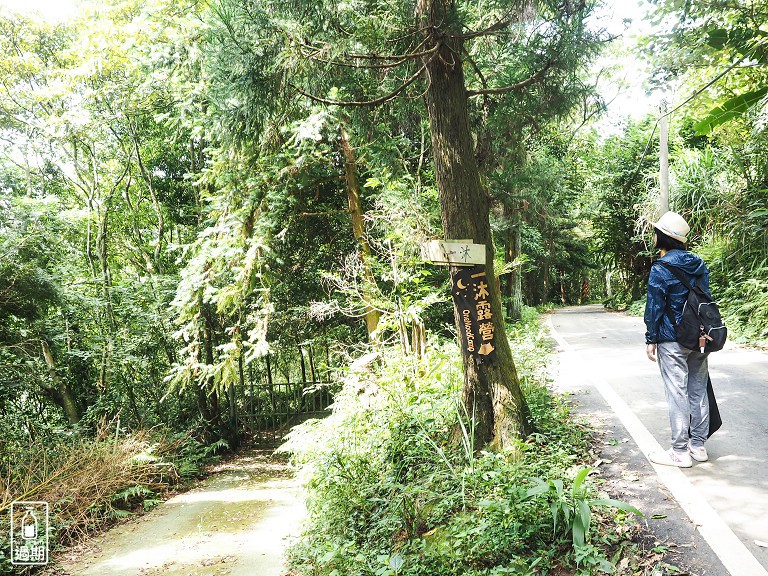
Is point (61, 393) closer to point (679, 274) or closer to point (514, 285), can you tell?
point (679, 274)

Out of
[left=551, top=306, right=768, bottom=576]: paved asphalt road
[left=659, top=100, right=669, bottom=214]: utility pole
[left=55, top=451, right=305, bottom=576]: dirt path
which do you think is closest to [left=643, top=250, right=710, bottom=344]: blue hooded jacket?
[left=551, top=306, right=768, bottom=576]: paved asphalt road

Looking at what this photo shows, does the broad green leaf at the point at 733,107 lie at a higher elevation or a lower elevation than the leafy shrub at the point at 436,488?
higher

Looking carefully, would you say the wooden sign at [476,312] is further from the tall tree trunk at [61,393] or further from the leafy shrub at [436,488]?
the tall tree trunk at [61,393]

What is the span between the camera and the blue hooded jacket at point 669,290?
3.95 m

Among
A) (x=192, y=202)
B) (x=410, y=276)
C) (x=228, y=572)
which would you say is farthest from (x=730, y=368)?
(x=192, y=202)

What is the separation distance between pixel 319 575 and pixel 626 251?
1907 cm

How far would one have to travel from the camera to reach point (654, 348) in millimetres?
4105

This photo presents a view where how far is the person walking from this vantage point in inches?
→ 154

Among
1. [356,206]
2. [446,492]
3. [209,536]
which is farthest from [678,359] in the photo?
[356,206]

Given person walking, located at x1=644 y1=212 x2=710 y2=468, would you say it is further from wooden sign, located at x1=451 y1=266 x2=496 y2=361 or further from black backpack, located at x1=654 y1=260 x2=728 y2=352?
wooden sign, located at x1=451 y1=266 x2=496 y2=361

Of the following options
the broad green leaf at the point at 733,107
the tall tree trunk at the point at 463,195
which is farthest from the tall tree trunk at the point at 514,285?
the tall tree trunk at the point at 463,195

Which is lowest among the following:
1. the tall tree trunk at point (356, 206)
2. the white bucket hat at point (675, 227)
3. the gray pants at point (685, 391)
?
the gray pants at point (685, 391)

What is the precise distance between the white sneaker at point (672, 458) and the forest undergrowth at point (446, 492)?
0.53m

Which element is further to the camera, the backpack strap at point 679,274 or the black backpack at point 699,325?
the backpack strap at point 679,274
